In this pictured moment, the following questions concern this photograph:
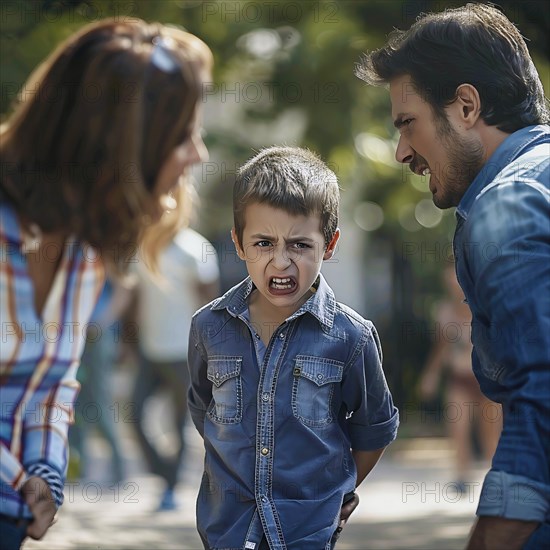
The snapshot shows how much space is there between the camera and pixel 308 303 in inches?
143

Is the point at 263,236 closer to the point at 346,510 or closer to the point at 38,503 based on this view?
the point at 346,510

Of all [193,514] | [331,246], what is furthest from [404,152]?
[193,514]

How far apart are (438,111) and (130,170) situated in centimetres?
79

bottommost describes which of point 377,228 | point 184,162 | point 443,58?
point 377,228

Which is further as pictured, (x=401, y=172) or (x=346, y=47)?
(x=401, y=172)

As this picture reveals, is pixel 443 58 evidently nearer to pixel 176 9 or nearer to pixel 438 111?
pixel 438 111

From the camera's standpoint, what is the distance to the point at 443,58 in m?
3.23

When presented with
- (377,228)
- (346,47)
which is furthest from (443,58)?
(377,228)

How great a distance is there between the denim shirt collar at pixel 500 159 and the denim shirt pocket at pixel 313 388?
0.72 meters

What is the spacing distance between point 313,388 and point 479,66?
3.30 feet

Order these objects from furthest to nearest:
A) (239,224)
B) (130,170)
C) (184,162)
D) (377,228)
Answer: (377,228)
(239,224)
(184,162)
(130,170)

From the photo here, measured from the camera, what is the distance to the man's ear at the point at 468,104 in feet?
10.4

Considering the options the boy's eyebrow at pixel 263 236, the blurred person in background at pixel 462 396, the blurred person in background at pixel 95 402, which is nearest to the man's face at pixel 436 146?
the boy's eyebrow at pixel 263 236

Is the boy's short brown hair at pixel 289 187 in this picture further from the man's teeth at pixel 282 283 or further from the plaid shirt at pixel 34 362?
the plaid shirt at pixel 34 362
